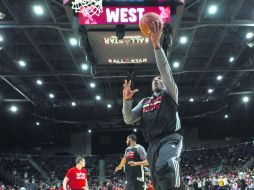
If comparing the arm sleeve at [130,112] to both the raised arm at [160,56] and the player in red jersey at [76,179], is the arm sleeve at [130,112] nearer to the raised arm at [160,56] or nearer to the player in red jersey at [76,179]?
the raised arm at [160,56]

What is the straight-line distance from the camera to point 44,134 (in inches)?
1352

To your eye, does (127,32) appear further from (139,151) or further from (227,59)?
(227,59)

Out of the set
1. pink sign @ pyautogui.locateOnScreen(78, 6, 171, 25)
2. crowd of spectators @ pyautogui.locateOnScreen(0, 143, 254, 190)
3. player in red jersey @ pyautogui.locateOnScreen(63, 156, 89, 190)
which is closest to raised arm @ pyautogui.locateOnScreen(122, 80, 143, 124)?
pink sign @ pyautogui.locateOnScreen(78, 6, 171, 25)

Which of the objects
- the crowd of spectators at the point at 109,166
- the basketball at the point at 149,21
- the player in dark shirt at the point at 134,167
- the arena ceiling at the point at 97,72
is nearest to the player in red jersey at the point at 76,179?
the player in dark shirt at the point at 134,167

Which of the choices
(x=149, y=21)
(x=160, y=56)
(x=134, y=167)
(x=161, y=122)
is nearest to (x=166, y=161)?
(x=161, y=122)

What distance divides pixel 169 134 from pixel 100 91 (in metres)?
20.4

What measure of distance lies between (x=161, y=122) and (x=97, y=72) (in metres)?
14.8

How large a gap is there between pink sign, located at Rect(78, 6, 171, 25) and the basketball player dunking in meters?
2.89

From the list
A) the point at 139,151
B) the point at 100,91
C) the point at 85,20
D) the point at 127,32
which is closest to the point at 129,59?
the point at 127,32

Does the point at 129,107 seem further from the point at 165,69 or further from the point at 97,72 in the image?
the point at 97,72

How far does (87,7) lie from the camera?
6191 mm

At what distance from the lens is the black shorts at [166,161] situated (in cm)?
296

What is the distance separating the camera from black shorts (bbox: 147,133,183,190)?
9.73 ft

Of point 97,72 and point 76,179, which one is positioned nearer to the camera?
point 76,179
